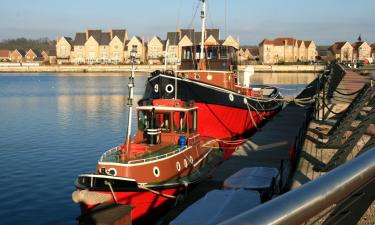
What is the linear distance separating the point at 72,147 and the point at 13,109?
78.9 ft

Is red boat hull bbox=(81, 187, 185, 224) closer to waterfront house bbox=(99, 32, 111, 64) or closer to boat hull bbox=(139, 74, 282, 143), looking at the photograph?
boat hull bbox=(139, 74, 282, 143)

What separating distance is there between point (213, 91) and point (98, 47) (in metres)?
136

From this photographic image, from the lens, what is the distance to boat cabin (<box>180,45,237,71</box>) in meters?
25.4

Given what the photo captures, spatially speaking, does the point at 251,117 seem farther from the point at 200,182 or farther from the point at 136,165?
the point at 136,165

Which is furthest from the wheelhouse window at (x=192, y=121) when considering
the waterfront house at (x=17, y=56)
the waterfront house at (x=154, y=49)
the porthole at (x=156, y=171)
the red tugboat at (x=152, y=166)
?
the waterfront house at (x=17, y=56)

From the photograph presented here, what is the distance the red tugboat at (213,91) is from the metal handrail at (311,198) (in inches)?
711

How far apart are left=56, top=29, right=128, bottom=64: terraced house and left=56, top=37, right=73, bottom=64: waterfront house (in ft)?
3.46

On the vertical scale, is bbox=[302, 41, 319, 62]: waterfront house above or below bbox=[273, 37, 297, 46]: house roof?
below

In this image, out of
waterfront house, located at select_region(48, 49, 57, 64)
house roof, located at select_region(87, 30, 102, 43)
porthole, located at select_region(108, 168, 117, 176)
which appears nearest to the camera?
porthole, located at select_region(108, 168, 117, 176)

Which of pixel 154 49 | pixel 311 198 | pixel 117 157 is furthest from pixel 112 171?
pixel 154 49

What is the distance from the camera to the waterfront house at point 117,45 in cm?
15112

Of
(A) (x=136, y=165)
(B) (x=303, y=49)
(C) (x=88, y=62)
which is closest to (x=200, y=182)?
(A) (x=136, y=165)

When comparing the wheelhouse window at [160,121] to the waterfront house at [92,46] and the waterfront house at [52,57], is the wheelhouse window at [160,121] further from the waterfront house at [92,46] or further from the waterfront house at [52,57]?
the waterfront house at [52,57]

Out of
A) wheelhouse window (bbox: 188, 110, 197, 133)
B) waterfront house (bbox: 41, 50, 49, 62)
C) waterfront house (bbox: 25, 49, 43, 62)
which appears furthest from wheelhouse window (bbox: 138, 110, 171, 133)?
waterfront house (bbox: 25, 49, 43, 62)
